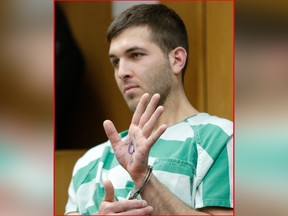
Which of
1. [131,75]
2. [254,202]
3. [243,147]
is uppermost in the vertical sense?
[131,75]

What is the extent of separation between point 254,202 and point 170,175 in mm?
185

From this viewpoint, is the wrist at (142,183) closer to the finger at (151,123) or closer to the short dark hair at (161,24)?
the finger at (151,123)

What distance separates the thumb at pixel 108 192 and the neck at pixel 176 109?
6.0 inches

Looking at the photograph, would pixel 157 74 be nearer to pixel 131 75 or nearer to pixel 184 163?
pixel 131 75

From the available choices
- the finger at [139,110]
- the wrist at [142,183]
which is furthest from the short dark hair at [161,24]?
the wrist at [142,183]

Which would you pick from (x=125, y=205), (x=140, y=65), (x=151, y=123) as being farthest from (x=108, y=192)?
(x=140, y=65)

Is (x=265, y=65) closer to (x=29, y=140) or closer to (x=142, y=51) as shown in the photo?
(x=142, y=51)

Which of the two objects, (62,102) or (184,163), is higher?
(62,102)

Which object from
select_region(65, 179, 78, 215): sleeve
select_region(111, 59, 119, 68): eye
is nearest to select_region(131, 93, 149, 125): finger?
select_region(111, 59, 119, 68): eye

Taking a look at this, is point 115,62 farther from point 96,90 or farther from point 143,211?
point 143,211

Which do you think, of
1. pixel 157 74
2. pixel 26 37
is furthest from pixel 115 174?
pixel 26 37

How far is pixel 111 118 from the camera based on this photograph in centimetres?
95

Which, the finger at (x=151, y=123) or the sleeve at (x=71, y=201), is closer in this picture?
the finger at (x=151, y=123)

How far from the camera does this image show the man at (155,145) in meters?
0.87
